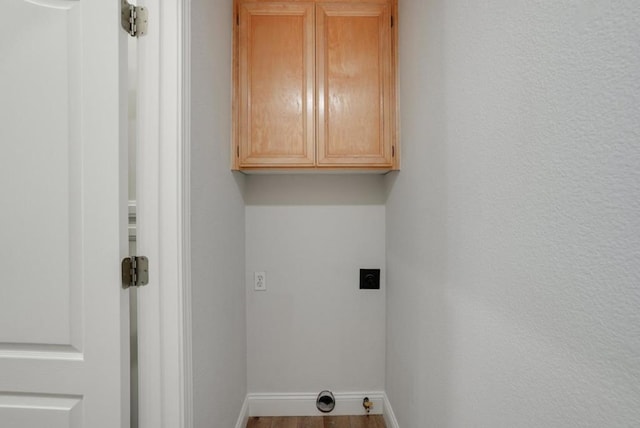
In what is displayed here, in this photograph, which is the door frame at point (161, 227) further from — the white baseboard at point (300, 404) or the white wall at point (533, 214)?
the white baseboard at point (300, 404)

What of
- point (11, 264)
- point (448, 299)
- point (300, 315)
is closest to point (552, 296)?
point (448, 299)

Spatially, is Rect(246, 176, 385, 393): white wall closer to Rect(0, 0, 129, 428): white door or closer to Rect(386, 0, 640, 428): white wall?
Rect(386, 0, 640, 428): white wall

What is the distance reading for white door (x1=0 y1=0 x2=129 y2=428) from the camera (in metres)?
0.88

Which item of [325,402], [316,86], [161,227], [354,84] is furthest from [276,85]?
[325,402]

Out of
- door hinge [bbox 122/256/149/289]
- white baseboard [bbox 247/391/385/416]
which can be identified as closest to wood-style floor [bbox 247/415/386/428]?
white baseboard [bbox 247/391/385/416]

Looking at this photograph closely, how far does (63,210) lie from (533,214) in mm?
1202

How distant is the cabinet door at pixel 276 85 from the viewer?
161cm

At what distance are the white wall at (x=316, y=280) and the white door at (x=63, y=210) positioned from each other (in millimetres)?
1018

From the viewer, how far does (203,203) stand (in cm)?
116

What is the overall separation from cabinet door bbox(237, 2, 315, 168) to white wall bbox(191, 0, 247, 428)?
96mm

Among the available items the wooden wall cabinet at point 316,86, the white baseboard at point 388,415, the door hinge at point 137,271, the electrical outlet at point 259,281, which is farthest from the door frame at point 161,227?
the white baseboard at point 388,415

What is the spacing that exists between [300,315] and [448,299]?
3.73 feet

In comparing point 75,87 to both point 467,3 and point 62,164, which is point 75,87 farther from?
point 467,3

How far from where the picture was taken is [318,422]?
1.79 metres
